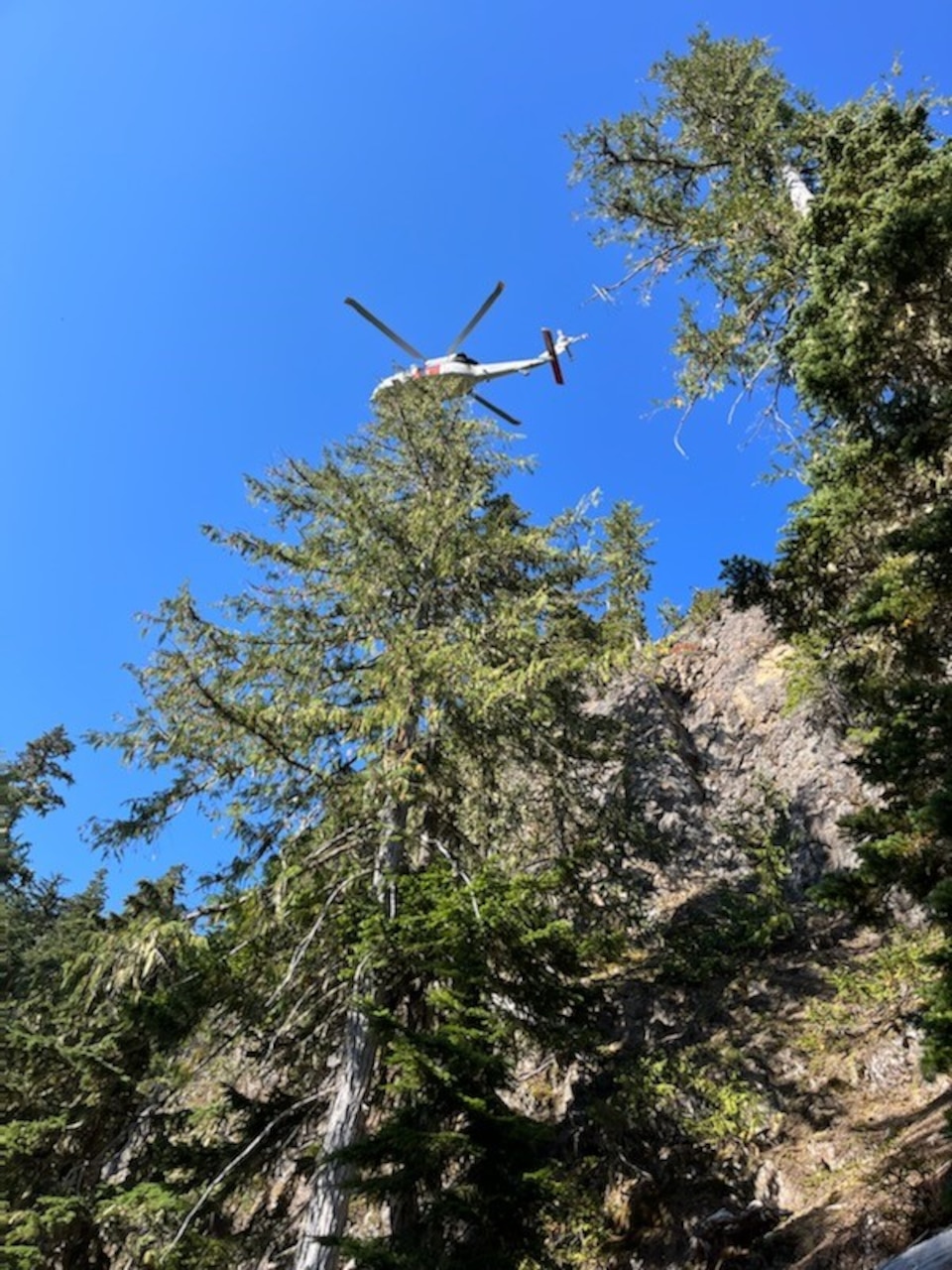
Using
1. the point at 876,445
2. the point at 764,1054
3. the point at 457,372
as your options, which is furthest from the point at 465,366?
the point at 764,1054

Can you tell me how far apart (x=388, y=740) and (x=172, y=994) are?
11.7ft

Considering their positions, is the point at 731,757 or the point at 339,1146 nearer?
the point at 339,1146

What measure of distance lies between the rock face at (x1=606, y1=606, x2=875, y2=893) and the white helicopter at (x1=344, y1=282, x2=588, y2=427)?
6303 mm

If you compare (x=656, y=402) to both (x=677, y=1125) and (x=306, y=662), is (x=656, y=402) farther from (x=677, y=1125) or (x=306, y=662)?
(x=677, y=1125)

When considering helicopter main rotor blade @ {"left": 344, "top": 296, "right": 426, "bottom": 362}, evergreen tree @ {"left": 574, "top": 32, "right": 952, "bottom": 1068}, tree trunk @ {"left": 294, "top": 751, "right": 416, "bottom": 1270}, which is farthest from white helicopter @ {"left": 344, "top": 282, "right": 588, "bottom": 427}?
tree trunk @ {"left": 294, "top": 751, "right": 416, "bottom": 1270}

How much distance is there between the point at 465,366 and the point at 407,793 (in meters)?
9.52

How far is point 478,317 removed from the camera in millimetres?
14727

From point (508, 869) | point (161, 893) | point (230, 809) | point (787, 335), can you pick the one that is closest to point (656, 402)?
point (787, 335)

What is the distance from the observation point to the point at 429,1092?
6.03 metres

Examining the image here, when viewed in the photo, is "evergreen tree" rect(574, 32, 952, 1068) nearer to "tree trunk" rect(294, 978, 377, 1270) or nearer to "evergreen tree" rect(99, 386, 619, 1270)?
"evergreen tree" rect(99, 386, 619, 1270)

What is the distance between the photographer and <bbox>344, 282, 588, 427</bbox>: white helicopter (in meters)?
13.4

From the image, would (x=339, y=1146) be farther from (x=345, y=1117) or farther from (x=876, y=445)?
(x=876, y=445)

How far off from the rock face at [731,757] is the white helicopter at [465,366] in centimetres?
630

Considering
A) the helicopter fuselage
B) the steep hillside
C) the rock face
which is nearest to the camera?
the steep hillside
